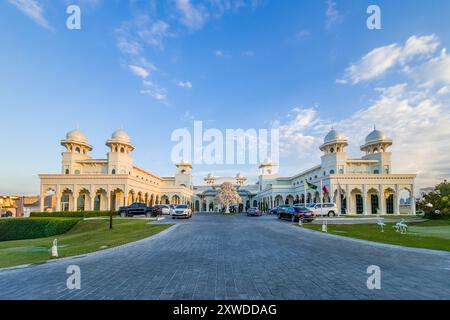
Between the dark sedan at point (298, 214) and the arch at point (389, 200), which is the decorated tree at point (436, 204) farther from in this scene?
the dark sedan at point (298, 214)

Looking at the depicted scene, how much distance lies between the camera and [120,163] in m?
53.2

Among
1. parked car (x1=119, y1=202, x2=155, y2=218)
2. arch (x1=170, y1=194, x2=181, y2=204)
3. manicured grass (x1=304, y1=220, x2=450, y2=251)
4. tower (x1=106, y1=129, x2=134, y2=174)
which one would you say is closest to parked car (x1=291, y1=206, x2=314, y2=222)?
manicured grass (x1=304, y1=220, x2=450, y2=251)

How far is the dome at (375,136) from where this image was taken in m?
56.6

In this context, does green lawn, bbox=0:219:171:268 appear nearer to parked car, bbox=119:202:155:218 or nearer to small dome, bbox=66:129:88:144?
parked car, bbox=119:202:155:218

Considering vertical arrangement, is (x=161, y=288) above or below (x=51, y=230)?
above

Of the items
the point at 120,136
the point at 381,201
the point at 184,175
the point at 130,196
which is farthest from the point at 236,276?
the point at 184,175

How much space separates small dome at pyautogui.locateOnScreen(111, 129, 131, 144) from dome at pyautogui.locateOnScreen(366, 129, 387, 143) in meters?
53.8

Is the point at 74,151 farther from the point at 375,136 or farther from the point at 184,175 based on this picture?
the point at 375,136

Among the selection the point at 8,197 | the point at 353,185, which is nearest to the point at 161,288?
the point at 353,185

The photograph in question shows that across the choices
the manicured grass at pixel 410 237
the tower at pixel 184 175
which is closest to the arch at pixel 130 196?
the tower at pixel 184 175

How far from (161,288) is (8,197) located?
80.1m
